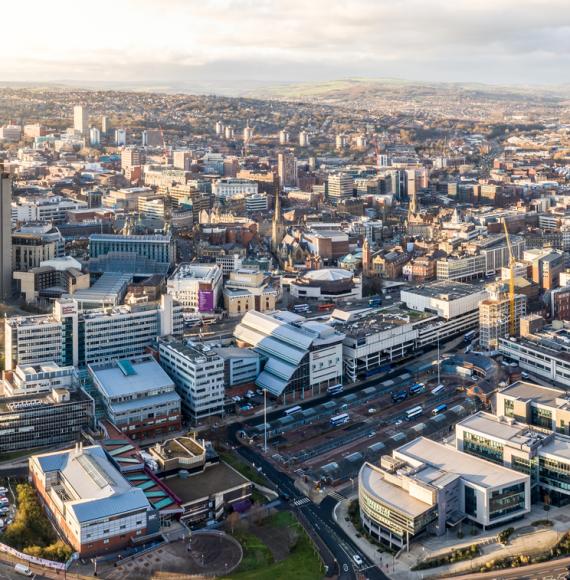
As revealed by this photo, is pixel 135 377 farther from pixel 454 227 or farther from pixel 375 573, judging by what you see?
→ pixel 454 227

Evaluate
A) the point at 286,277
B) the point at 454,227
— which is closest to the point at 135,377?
the point at 286,277

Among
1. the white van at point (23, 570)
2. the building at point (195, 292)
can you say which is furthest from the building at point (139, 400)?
the building at point (195, 292)

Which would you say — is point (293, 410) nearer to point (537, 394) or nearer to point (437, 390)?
point (437, 390)

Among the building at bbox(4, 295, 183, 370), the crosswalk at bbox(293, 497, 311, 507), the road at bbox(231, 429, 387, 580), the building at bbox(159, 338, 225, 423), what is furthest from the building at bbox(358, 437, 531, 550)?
the building at bbox(4, 295, 183, 370)

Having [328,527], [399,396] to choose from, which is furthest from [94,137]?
[328,527]

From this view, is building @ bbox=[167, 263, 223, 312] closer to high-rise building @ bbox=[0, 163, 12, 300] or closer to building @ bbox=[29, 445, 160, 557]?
high-rise building @ bbox=[0, 163, 12, 300]

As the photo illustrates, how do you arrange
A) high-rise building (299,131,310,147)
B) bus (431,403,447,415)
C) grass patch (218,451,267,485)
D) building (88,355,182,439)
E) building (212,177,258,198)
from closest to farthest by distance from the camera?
1. grass patch (218,451,267,485)
2. building (88,355,182,439)
3. bus (431,403,447,415)
4. building (212,177,258,198)
5. high-rise building (299,131,310,147)
